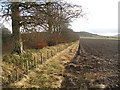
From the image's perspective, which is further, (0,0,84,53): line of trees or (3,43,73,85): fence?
(0,0,84,53): line of trees

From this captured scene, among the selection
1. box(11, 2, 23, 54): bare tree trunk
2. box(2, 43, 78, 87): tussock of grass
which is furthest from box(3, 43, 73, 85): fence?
box(11, 2, 23, 54): bare tree trunk

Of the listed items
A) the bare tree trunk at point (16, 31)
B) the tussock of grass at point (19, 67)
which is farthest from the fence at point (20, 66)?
the bare tree trunk at point (16, 31)

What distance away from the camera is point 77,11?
82.5 feet

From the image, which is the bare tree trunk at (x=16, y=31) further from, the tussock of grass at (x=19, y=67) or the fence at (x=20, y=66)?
the fence at (x=20, y=66)

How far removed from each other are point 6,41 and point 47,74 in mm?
5421

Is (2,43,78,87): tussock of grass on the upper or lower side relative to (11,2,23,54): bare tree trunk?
lower

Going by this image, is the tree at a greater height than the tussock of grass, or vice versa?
the tree

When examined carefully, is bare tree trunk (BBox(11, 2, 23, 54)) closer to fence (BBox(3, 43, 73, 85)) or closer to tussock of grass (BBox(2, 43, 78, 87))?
tussock of grass (BBox(2, 43, 78, 87))

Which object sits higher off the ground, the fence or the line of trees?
the line of trees

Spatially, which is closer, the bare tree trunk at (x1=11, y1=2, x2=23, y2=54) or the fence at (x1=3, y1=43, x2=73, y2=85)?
the fence at (x1=3, y1=43, x2=73, y2=85)

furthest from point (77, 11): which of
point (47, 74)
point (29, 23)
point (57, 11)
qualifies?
point (47, 74)

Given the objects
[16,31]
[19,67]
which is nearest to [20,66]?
[19,67]

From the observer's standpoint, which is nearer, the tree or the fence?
the fence

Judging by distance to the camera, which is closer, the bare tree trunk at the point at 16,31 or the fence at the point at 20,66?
the fence at the point at 20,66
